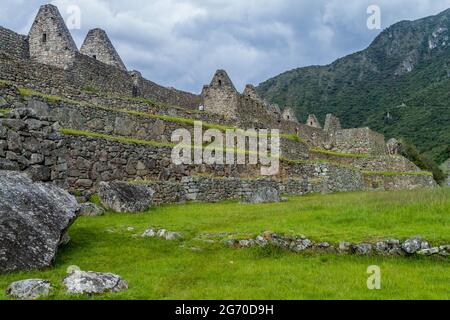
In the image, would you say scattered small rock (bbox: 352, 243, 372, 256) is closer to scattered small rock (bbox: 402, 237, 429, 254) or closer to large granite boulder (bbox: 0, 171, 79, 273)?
scattered small rock (bbox: 402, 237, 429, 254)

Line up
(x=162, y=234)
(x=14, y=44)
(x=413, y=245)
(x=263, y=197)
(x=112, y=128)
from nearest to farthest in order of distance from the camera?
(x=413, y=245) → (x=162, y=234) → (x=263, y=197) → (x=112, y=128) → (x=14, y=44)

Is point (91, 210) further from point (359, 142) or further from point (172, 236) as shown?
point (359, 142)

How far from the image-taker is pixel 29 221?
292 inches

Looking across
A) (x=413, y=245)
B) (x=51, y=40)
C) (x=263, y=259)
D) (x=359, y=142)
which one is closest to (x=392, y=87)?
(x=359, y=142)

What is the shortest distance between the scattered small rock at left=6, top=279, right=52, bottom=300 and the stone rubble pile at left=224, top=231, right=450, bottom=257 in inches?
159

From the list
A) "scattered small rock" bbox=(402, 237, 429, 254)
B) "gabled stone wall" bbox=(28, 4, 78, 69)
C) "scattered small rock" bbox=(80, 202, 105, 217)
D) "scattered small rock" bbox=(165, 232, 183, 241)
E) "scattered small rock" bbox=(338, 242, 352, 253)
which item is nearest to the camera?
"scattered small rock" bbox=(402, 237, 429, 254)

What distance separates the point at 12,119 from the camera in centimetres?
990

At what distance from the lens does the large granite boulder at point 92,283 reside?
19.5 feet

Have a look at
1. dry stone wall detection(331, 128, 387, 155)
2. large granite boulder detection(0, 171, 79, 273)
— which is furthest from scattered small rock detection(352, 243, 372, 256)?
dry stone wall detection(331, 128, 387, 155)

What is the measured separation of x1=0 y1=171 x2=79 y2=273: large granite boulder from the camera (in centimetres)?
696

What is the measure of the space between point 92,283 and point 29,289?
73cm

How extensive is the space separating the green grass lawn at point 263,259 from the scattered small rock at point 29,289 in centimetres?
13

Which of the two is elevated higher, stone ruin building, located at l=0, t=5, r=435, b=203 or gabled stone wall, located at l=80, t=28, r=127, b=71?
gabled stone wall, located at l=80, t=28, r=127, b=71

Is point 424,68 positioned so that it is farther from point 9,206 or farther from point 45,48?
point 9,206
